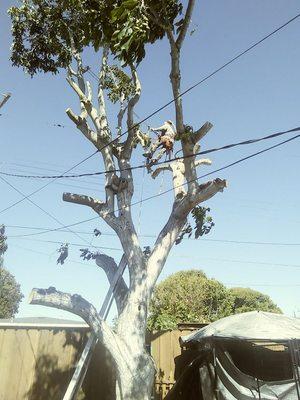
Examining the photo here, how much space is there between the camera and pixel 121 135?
7863 mm

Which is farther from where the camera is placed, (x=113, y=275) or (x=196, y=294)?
(x=196, y=294)

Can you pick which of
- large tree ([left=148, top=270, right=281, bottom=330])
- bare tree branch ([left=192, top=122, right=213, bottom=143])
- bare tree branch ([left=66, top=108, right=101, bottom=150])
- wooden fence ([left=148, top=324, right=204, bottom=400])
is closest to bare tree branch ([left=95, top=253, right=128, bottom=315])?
wooden fence ([left=148, top=324, right=204, bottom=400])

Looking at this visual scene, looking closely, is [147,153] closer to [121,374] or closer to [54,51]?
[54,51]

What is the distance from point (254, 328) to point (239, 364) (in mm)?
1892

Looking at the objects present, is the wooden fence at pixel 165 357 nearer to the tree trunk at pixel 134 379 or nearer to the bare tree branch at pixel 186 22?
the tree trunk at pixel 134 379

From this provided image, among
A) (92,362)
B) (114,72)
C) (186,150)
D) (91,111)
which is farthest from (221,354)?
(114,72)

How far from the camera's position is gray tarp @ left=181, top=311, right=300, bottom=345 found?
693 centimetres

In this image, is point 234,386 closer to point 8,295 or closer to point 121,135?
point 121,135

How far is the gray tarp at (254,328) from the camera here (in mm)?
6934

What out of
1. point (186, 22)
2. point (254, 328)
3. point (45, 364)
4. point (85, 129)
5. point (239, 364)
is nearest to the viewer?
point (186, 22)

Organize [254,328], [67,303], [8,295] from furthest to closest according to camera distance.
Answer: [8,295]
[254,328]
[67,303]

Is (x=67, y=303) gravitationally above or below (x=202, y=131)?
below

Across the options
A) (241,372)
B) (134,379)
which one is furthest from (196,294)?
(134,379)

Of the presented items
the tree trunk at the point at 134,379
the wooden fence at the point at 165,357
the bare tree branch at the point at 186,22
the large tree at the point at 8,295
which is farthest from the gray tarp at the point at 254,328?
the large tree at the point at 8,295
